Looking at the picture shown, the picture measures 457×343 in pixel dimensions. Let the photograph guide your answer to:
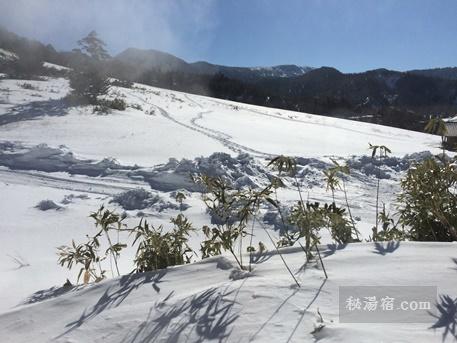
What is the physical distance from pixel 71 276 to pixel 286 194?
3402mm

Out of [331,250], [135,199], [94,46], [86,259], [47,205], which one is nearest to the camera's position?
[331,250]

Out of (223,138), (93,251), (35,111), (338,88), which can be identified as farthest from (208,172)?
(338,88)

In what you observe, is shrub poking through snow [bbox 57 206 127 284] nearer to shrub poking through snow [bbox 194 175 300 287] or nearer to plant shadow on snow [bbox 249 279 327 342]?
shrub poking through snow [bbox 194 175 300 287]

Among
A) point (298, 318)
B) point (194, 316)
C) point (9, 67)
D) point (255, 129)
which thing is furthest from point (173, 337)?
point (9, 67)

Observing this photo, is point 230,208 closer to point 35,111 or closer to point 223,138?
point 223,138

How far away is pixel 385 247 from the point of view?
2.19 metres

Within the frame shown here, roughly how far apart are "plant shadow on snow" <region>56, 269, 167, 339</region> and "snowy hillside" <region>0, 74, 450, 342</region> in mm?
10

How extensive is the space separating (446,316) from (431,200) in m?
1.38

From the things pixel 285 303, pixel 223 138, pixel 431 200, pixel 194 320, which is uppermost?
pixel 223 138

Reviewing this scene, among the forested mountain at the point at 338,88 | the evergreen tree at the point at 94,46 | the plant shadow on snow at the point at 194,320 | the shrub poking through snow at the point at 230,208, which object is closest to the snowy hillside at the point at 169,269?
the plant shadow on snow at the point at 194,320

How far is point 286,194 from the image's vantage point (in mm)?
5816

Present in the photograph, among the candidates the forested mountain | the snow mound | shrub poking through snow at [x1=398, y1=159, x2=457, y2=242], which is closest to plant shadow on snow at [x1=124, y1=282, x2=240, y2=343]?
shrub poking through snow at [x1=398, y1=159, x2=457, y2=242]

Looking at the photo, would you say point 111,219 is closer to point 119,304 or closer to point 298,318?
point 119,304

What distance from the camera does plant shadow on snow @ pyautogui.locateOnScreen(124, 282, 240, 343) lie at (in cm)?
159
